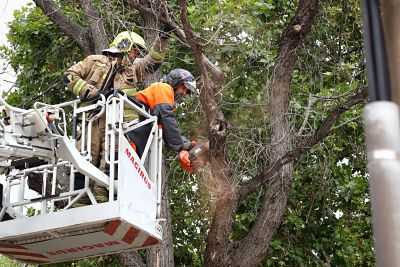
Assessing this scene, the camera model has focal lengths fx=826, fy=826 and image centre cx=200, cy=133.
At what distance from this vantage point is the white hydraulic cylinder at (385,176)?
2535mm

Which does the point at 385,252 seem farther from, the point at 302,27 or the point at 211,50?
the point at 211,50

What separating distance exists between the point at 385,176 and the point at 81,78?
5527 mm

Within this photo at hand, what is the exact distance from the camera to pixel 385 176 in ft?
8.46

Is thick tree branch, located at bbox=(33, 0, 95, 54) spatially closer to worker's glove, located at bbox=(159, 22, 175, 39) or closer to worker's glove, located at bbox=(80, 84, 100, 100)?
worker's glove, located at bbox=(159, 22, 175, 39)

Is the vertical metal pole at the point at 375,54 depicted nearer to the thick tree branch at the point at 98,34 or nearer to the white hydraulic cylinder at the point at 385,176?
the white hydraulic cylinder at the point at 385,176

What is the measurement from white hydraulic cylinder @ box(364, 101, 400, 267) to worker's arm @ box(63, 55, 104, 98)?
5058 millimetres

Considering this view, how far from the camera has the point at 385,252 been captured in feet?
8.33

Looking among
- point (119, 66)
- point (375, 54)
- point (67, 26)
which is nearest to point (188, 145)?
point (119, 66)

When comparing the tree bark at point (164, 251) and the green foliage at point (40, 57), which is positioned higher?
the green foliage at point (40, 57)

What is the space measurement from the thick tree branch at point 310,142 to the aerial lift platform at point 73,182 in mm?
1325

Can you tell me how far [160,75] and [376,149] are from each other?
7.81 meters

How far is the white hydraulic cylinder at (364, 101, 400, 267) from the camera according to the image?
254 centimetres

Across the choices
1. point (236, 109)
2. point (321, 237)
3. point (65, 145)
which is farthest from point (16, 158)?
point (321, 237)

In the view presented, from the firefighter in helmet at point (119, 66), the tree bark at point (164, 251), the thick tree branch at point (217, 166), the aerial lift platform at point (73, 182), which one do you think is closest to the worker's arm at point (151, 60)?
the firefighter in helmet at point (119, 66)
